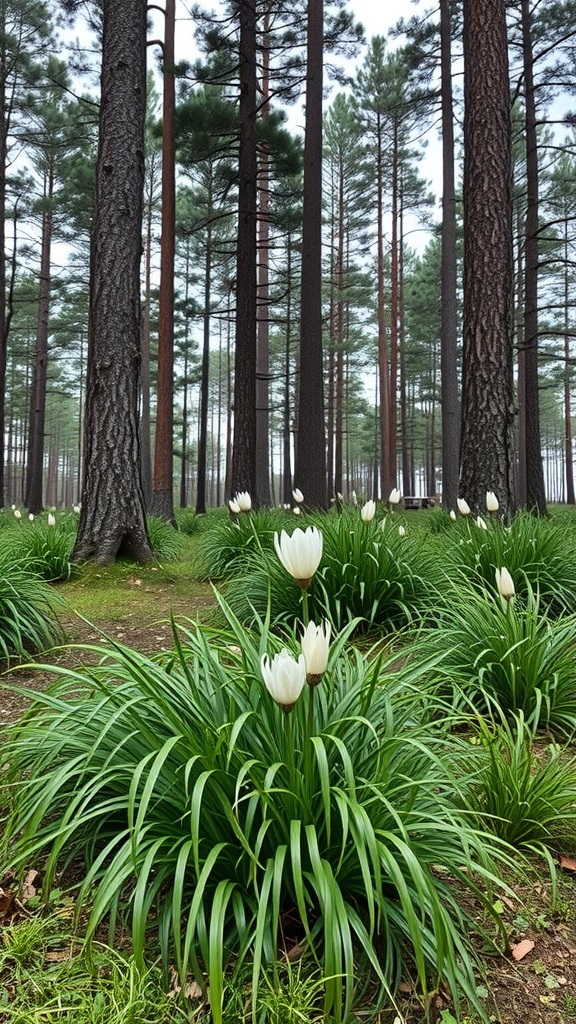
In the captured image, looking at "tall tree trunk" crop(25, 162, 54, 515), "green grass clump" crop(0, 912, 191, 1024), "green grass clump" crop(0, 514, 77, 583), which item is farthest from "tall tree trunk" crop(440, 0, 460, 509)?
"green grass clump" crop(0, 912, 191, 1024)

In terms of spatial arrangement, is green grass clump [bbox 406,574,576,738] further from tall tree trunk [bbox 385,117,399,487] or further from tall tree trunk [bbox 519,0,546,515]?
tall tree trunk [bbox 385,117,399,487]

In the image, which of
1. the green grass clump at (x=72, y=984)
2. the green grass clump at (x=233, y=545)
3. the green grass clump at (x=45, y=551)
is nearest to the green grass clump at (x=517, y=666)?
the green grass clump at (x=72, y=984)

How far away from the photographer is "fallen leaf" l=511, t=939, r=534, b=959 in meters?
1.26

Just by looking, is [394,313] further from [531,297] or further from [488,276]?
[488,276]

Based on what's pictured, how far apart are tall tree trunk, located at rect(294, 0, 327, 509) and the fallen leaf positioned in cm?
740

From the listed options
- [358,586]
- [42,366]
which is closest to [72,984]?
[358,586]

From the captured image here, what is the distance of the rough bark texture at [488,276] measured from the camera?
519 cm

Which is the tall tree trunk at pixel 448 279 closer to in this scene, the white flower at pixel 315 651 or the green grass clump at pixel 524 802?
the green grass clump at pixel 524 802

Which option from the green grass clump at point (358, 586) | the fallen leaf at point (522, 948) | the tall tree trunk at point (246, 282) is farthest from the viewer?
the tall tree trunk at point (246, 282)

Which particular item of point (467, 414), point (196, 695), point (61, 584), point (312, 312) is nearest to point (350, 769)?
point (196, 695)

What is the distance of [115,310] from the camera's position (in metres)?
5.19

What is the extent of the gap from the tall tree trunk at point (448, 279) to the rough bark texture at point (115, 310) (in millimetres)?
7651

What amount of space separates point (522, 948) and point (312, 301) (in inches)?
345

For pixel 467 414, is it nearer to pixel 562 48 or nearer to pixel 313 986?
pixel 313 986
